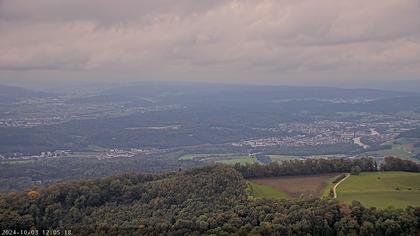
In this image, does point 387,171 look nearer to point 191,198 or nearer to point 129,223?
point 191,198

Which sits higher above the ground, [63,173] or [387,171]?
[387,171]

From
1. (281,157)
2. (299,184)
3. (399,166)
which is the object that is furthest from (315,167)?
(281,157)

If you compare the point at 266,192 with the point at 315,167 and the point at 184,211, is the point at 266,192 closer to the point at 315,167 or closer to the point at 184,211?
the point at 184,211

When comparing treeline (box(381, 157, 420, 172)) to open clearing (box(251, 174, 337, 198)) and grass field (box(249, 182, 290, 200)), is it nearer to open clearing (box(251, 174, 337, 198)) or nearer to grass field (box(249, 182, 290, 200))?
open clearing (box(251, 174, 337, 198))

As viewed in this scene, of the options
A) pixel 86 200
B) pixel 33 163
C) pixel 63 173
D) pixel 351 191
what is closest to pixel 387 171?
pixel 351 191

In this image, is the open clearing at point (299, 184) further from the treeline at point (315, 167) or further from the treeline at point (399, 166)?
the treeline at point (399, 166)
